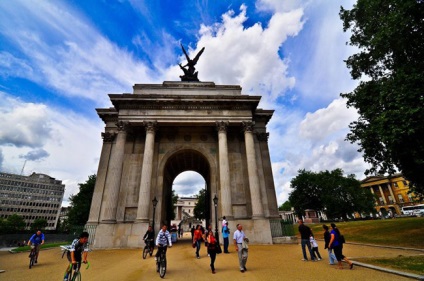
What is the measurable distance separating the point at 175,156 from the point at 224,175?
297 inches

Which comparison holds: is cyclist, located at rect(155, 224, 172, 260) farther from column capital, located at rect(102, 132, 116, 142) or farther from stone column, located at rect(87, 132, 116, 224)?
column capital, located at rect(102, 132, 116, 142)

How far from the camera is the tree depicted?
12961 millimetres

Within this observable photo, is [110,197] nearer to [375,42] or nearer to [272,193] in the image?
[272,193]

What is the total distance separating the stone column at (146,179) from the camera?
64.4 ft

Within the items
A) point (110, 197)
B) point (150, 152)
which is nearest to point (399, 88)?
point (150, 152)

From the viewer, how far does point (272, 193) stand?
78.4 feet

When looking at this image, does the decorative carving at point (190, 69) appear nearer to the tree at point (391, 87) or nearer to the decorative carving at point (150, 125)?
the decorative carving at point (150, 125)

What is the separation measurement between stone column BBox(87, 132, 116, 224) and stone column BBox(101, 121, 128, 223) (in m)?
0.63

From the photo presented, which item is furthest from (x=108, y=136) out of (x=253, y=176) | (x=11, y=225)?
(x=11, y=225)

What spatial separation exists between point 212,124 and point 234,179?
21.6ft

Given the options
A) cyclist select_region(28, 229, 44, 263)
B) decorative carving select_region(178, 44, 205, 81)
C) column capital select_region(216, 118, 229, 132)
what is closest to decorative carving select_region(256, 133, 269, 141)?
column capital select_region(216, 118, 229, 132)

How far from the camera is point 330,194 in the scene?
6350 centimetres

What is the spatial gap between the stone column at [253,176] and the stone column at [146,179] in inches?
390

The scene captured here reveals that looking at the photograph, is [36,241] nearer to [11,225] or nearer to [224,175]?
[224,175]
